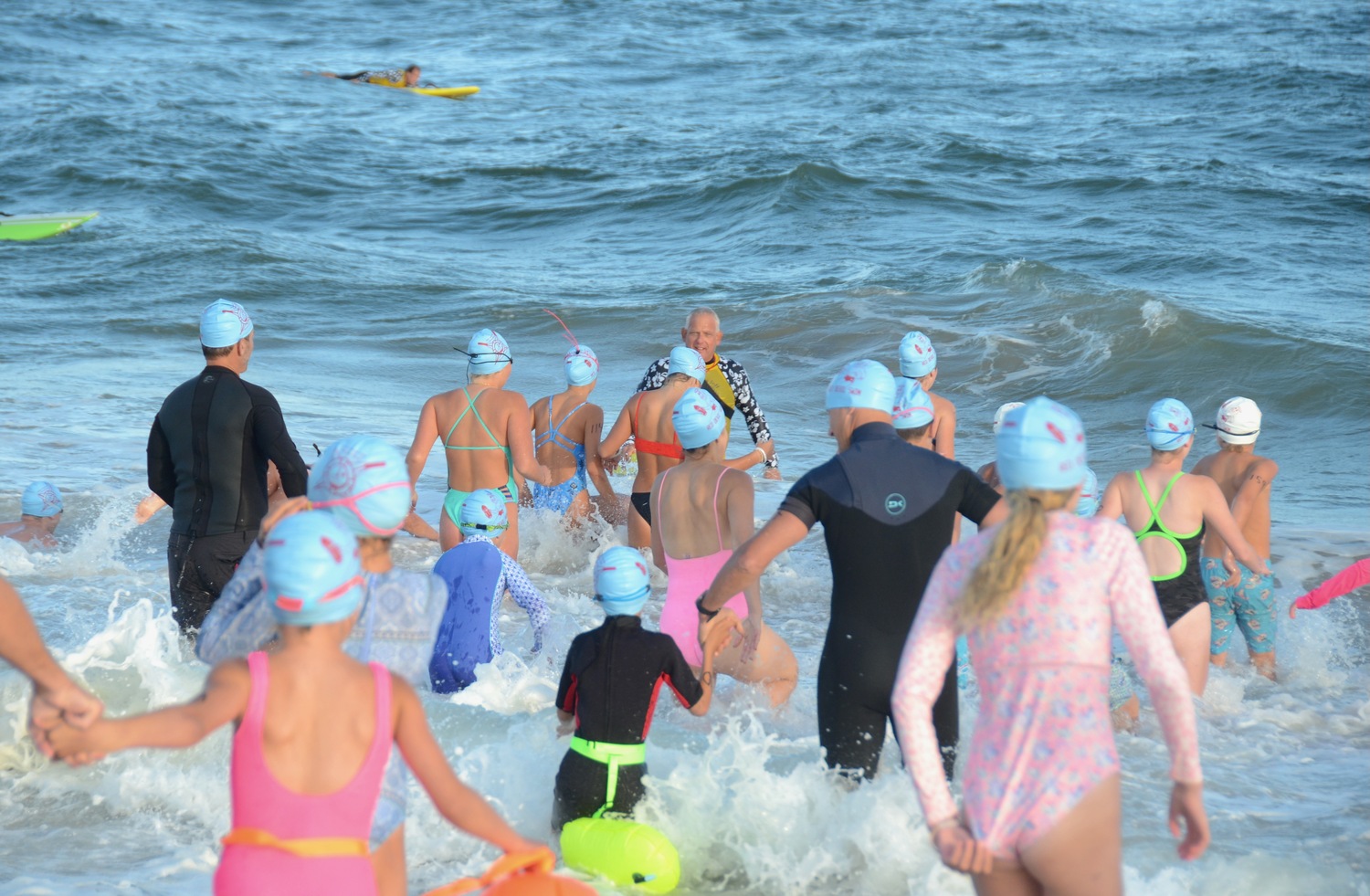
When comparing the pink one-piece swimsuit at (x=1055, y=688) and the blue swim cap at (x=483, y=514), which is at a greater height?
the pink one-piece swimsuit at (x=1055, y=688)

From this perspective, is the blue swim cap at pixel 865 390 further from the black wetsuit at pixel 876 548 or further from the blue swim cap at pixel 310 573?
the blue swim cap at pixel 310 573

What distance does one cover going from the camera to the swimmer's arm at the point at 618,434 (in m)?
7.45

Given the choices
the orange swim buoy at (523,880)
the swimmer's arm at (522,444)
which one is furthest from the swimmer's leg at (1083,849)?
the swimmer's arm at (522,444)

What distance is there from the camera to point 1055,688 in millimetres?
2713

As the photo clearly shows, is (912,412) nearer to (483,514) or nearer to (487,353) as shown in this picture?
(483,514)

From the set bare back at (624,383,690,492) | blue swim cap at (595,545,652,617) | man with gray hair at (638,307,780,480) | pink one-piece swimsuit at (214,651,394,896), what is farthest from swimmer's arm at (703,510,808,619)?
man with gray hair at (638,307,780,480)

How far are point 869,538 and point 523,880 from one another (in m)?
1.72

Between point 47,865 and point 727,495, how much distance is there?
2.83 metres

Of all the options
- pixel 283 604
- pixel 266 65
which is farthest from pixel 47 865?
pixel 266 65

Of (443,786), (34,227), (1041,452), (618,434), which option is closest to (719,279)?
(618,434)

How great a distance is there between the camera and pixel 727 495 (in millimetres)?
5176

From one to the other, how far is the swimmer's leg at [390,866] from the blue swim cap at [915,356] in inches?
164

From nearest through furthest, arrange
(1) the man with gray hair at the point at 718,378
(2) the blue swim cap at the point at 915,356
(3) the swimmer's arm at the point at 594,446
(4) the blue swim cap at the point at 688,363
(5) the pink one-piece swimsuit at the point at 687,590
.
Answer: (5) the pink one-piece swimsuit at the point at 687,590, (2) the blue swim cap at the point at 915,356, (4) the blue swim cap at the point at 688,363, (1) the man with gray hair at the point at 718,378, (3) the swimmer's arm at the point at 594,446

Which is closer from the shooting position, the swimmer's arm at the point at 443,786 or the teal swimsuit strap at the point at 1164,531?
the swimmer's arm at the point at 443,786
